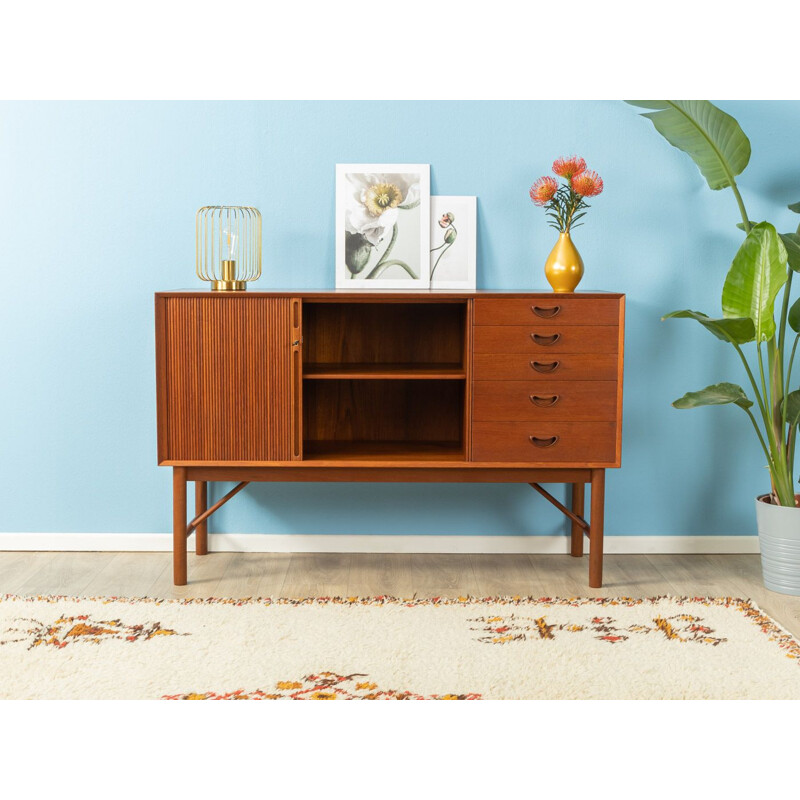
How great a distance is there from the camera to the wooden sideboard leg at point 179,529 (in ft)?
9.97

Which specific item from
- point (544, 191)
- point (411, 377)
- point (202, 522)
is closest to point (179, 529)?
point (202, 522)

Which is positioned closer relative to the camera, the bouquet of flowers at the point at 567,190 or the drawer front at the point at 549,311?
the drawer front at the point at 549,311

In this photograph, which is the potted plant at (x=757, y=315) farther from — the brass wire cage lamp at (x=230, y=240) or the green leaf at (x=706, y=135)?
the brass wire cage lamp at (x=230, y=240)

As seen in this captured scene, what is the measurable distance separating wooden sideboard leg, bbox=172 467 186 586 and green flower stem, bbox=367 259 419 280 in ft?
3.29

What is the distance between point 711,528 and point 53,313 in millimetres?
A: 2614

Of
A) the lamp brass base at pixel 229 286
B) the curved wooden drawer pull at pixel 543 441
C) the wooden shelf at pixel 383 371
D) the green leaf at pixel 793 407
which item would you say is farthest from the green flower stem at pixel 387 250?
the green leaf at pixel 793 407

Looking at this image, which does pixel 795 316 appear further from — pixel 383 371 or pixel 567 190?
pixel 383 371

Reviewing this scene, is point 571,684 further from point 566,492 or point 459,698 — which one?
point 566,492

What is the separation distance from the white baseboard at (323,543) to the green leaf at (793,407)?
2.08 ft

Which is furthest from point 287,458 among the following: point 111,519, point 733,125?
point 733,125

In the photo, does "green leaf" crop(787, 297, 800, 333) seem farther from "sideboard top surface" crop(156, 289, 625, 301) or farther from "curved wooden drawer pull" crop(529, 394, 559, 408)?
"curved wooden drawer pull" crop(529, 394, 559, 408)

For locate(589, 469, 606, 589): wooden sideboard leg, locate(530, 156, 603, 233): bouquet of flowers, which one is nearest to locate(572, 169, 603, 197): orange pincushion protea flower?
locate(530, 156, 603, 233): bouquet of flowers

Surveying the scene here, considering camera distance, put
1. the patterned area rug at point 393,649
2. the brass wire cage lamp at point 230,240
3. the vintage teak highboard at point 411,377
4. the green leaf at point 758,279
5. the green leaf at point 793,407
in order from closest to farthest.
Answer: the patterned area rug at point 393,649 < the green leaf at point 758,279 < the vintage teak highboard at point 411,377 < the green leaf at point 793,407 < the brass wire cage lamp at point 230,240

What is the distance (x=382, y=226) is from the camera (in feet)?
11.0
